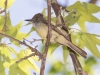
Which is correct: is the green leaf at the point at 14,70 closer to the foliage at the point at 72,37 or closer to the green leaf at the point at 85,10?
the foliage at the point at 72,37

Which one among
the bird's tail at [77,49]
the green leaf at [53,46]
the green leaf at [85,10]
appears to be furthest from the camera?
the green leaf at [53,46]

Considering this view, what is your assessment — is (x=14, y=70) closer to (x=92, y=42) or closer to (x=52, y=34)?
(x=52, y=34)

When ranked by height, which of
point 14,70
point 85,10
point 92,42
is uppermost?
point 85,10

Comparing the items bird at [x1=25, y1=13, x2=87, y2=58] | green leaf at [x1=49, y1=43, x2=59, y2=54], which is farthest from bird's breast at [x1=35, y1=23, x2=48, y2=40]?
green leaf at [x1=49, y1=43, x2=59, y2=54]

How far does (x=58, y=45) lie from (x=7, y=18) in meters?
0.32

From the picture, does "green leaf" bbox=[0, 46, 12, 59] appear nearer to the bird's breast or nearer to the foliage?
the foliage

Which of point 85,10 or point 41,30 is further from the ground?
point 85,10

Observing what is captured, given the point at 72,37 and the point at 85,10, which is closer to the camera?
the point at 85,10

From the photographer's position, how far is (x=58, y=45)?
55.3 inches

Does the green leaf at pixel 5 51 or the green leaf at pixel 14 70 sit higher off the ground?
the green leaf at pixel 5 51

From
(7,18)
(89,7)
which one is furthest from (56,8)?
(7,18)

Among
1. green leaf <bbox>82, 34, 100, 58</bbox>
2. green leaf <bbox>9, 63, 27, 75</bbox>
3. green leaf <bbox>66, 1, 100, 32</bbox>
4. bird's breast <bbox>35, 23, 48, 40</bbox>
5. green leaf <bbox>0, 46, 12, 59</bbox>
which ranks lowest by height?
green leaf <bbox>9, 63, 27, 75</bbox>

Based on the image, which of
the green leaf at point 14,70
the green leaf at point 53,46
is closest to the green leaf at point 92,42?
the green leaf at point 53,46

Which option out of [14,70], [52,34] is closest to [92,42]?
[52,34]
